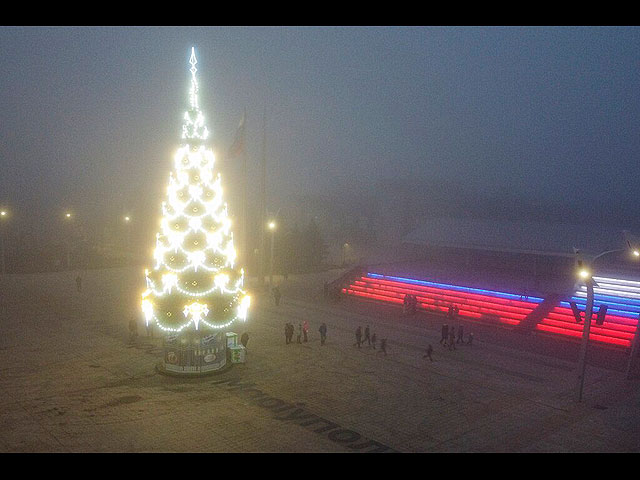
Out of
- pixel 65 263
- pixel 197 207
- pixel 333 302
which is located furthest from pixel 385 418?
pixel 65 263

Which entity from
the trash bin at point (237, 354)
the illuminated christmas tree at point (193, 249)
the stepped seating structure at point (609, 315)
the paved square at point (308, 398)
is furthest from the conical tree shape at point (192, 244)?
the stepped seating structure at point (609, 315)

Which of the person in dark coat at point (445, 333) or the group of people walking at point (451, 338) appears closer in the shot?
the group of people walking at point (451, 338)

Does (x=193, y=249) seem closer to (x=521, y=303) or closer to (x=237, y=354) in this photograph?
(x=237, y=354)

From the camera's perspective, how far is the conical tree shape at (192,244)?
19.8 m

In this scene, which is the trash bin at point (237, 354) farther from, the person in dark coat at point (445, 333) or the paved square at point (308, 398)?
the person in dark coat at point (445, 333)

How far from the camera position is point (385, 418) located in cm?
1633

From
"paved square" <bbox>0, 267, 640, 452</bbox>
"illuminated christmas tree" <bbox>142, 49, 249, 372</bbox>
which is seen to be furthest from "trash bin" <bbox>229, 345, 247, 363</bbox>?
"illuminated christmas tree" <bbox>142, 49, 249, 372</bbox>

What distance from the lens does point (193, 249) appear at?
19734 millimetres

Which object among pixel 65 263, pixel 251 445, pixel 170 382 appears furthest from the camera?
pixel 65 263
